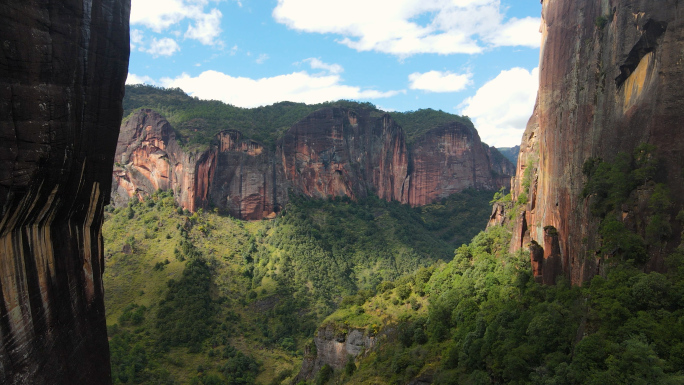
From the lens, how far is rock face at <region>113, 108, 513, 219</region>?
78.9m

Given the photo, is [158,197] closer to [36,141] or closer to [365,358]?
[365,358]

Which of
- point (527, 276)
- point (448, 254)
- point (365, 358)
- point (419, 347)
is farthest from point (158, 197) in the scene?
point (527, 276)

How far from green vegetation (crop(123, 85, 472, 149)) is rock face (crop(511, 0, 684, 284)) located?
2424 inches

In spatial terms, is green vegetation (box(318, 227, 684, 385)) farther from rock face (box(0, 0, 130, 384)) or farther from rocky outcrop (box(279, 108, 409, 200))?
rocky outcrop (box(279, 108, 409, 200))

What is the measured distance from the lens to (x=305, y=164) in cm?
8938

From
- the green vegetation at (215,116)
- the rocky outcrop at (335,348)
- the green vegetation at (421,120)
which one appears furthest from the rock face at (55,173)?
the green vegetation at (421,120)

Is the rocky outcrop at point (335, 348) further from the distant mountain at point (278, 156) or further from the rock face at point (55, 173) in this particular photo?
the distant mountain at point (278, 156)

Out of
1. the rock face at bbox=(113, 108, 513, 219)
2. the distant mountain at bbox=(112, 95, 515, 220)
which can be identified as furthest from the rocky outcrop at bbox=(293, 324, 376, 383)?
the rock face at bbox=(113, 108, 513, 219)

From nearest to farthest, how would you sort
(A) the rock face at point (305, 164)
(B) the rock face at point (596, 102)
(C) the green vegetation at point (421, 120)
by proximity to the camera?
1. (B) the rock face at point (596, 102)
2. (A) the rock face at point (305, 164)
3. (C) the green vegetation at point (421, 120)

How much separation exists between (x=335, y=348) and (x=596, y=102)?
2697 centimetres

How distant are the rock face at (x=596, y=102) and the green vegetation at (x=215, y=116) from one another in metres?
61.6

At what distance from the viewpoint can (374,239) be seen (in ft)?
265

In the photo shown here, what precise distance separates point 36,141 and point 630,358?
632 inches

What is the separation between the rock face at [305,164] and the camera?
7888 centimetres
